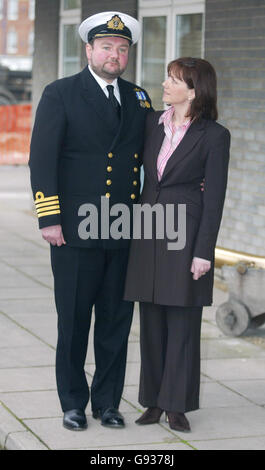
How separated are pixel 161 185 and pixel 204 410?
4.33 ft

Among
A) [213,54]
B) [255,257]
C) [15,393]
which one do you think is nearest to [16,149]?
[213,54]

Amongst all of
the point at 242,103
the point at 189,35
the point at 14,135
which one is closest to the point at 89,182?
the point at 242,103

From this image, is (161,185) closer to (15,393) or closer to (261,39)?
(15,393)

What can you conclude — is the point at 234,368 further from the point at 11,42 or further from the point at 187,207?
the point at 11,42

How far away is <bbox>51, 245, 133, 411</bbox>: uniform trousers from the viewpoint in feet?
16.3

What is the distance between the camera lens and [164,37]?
1079cm

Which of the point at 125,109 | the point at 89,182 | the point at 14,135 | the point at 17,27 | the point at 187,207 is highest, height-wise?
the point at 17,27

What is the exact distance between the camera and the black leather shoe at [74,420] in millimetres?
5023

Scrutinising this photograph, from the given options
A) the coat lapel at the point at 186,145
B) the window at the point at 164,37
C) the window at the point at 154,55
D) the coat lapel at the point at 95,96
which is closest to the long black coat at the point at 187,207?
the coat lapel at the point at 186,145

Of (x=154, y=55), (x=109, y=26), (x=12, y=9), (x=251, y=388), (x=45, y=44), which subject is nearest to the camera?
(x=109, y=26)

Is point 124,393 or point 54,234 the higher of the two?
point 54,234

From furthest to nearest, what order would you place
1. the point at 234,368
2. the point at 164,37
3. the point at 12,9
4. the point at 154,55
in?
the point at 12,9 → the point at 154,55 → the point at 164,37 → the point at 234,368

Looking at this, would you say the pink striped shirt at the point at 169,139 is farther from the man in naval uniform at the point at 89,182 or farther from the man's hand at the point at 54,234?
the man's hand at the point at 54,234

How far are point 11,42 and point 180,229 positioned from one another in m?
83.4
